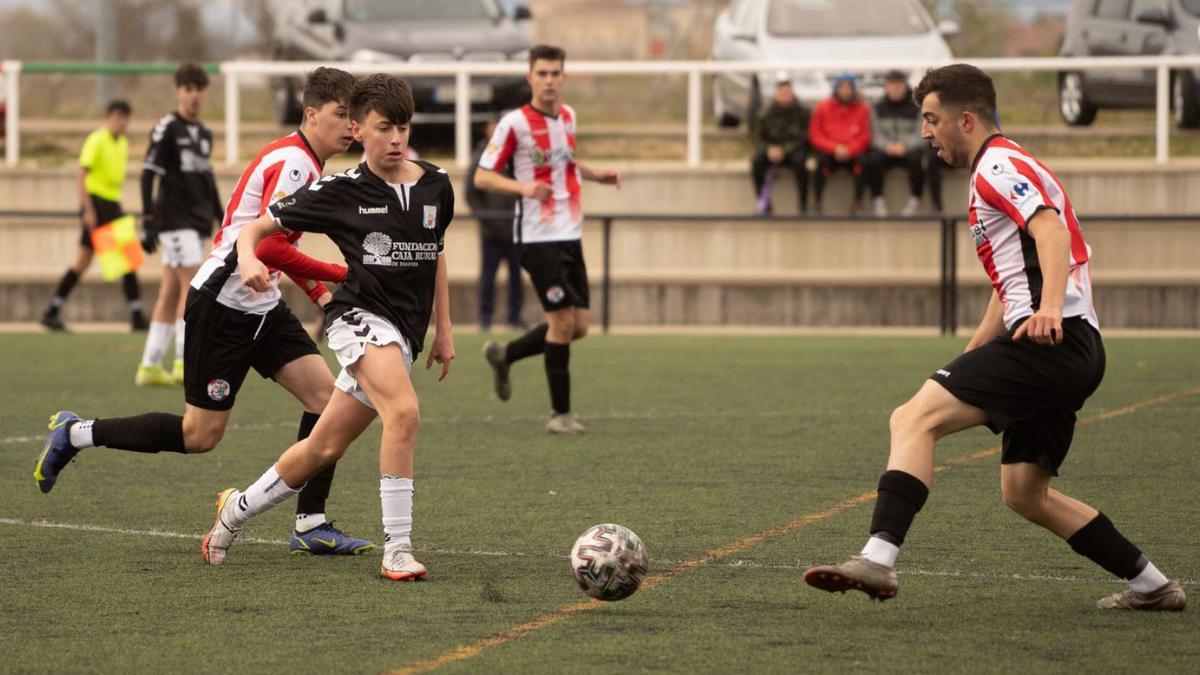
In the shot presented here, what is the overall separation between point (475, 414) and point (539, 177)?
1.76 metres

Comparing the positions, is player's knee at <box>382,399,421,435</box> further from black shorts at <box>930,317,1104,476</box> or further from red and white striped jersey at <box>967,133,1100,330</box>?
red and white striped jersey at <box>967,133,1100,330</box>

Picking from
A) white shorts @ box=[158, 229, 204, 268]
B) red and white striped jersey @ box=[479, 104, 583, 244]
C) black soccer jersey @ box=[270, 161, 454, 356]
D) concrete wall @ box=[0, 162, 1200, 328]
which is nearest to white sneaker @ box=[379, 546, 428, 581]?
black soccer jersey @ box=[270, 161, 454, 356]

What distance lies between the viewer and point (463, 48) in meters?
21.3

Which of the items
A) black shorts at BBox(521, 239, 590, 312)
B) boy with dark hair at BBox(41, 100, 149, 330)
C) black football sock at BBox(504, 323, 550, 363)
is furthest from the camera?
boy with dark hair at BBox(41, 100, 149, 330)

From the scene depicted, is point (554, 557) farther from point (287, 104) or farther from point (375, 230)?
point (287, 104)

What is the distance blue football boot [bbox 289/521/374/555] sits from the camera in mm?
7117

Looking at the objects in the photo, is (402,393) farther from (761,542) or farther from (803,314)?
(803,314)

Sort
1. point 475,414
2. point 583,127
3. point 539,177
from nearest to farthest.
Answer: point 539,177 < point 475,414 < point 583,127

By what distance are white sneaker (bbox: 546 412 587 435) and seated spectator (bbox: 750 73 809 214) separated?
8.71m

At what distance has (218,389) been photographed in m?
7.28

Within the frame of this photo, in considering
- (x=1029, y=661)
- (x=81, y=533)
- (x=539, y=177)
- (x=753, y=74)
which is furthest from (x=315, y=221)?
(x=753, y=74)

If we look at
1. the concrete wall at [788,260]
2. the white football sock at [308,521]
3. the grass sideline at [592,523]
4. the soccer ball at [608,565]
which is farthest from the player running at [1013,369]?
the concrete wall at [788,260]

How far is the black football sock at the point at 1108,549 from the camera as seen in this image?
5.96 meters

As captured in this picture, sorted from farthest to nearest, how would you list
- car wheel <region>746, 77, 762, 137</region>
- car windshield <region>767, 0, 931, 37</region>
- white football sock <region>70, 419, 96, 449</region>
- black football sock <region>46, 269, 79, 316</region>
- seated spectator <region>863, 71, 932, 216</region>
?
1. car windshield <region>767, 0, 931, 37</region>
2. car wheel <region>746, 77, 762, 137</region>
3. seated spectator <region>863, 71, 932, 216</region>
4. black football sock <region>46, 269, 79, 316</region>
5. white football sock <region>70, 419, 96, 449</region>
